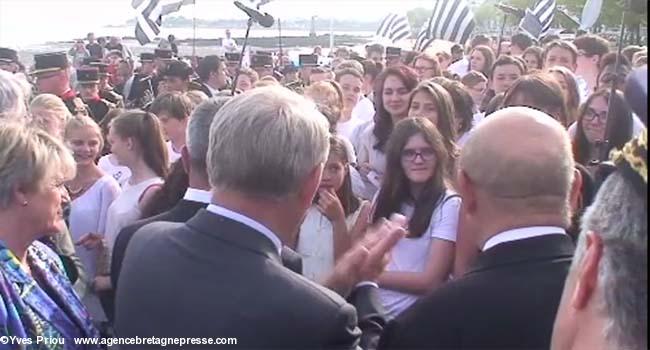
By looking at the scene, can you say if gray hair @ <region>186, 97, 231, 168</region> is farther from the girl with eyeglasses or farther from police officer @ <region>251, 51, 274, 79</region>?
police officer @ <region>251, 51, 274, 79</region>

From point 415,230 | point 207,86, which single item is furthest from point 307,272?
→ point 207,86

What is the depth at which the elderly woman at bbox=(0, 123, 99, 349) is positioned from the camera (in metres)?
2.41

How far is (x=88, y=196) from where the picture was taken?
422 cm

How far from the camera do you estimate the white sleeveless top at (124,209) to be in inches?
148

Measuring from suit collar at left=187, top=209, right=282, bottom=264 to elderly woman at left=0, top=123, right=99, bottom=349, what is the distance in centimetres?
68

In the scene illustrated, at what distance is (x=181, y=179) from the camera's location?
3.58 m

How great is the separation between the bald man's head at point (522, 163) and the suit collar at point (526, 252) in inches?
4.0

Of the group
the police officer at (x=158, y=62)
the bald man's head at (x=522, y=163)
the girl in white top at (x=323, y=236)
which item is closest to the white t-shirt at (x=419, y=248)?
the girl in white top at (x=323, y=236)

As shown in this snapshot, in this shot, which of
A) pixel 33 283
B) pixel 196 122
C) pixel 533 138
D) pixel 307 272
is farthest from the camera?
pixel 307 272

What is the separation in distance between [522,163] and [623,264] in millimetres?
965

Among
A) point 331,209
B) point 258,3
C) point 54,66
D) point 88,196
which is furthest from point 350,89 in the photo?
point 331,209

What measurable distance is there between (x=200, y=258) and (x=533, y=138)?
0.99 metres

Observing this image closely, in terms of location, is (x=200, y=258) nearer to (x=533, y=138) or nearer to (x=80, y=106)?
(x=533, y=138)

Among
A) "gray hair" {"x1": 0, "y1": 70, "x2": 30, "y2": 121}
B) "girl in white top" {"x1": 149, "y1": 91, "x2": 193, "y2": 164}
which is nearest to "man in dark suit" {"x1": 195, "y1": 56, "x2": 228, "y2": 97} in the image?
"girl in white top" {"x1": 149, "y1": 91, "x2": 193, "y2": 164}
